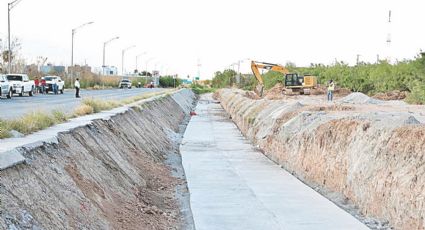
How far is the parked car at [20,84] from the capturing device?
42.8 meters

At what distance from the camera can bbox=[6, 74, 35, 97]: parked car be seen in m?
42.8

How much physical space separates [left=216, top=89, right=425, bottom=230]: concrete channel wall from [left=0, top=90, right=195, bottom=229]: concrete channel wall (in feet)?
13.7

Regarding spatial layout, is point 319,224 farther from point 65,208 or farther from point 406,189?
point 65,208

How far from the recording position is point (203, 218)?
1231 centimetres

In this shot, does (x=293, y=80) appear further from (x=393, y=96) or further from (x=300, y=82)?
(x=393, y=96)

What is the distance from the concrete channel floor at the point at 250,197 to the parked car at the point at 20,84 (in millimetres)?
22880

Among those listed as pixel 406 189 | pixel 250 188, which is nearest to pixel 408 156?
pixel 406 189

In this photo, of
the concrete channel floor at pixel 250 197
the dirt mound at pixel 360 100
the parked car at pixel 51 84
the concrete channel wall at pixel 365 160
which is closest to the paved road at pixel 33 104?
the concrete channel floor at pixel 250 197

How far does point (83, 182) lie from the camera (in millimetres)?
10766

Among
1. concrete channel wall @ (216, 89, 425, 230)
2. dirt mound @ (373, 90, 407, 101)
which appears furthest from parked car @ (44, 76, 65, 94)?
concrete channel wall @ (216, 89, 425, 230)

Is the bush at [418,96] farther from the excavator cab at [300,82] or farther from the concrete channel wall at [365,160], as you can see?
the excavator cab at [300,82]

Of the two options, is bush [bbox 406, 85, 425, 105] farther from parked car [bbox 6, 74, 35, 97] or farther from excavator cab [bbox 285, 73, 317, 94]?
parked car [bbox 6, 74, 35, 97]

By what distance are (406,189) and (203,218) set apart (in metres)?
4.14

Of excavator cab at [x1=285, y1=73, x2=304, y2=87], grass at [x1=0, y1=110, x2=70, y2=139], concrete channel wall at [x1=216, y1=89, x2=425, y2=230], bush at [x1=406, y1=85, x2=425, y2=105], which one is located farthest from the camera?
excavator cab at [x1=285, y1=73, x2=304, y2=87]
